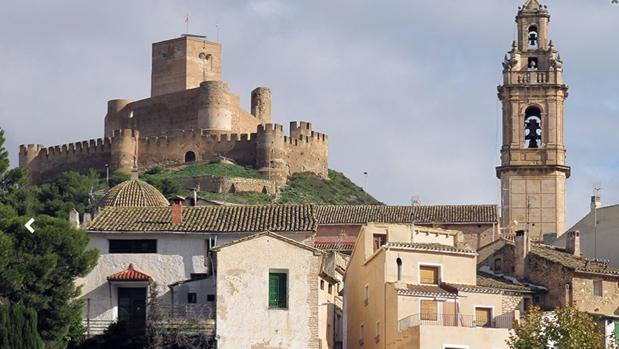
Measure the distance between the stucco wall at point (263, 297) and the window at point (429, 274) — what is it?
425 centimetres

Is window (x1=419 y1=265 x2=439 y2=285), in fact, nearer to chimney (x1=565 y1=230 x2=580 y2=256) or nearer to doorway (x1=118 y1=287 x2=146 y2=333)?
doorway (x1=118 y1=287 x2=146 y2=333)

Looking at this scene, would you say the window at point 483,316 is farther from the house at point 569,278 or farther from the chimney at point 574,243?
the chimney at point 574,243

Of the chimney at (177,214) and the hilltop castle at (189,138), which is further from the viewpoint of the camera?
the hilltop castle at (189,138)

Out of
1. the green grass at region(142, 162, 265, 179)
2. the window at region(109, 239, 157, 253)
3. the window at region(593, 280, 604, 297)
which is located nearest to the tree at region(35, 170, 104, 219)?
the green grass at region(142, 162, 265, 179)

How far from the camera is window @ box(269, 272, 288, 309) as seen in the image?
169 feet

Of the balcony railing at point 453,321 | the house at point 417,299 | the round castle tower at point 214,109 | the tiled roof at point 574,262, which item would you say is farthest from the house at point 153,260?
the round castle tower at point 214,109

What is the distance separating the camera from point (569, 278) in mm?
62438

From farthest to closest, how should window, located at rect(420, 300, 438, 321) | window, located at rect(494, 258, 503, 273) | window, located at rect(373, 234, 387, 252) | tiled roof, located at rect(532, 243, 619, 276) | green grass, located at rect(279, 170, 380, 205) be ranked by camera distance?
green grass, located at rect(279, 170, 380, 205), window, located at rect(494, 258, 503, 273), tiled roof, located at rect(532, 243, 619, 276), window, located at rect(373, 234, 387, 252), window, located at rect(420, 300, 438, 321)

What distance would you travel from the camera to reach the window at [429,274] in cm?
5459

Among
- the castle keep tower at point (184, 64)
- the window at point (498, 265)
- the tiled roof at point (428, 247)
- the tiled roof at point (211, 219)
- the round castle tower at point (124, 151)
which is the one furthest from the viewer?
the castle keep tower at point (184, 64)

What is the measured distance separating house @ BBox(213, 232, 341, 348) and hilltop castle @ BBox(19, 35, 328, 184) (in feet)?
234

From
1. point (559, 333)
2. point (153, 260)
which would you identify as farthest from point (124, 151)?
point (559, 333)

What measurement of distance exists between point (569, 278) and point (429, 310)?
11258mm

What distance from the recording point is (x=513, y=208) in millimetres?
93625
